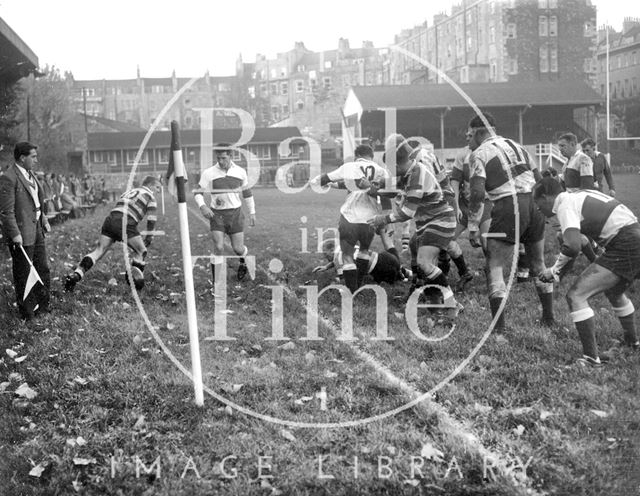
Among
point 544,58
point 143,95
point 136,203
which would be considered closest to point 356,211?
point 136,203

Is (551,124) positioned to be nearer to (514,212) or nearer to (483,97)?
(483,97)

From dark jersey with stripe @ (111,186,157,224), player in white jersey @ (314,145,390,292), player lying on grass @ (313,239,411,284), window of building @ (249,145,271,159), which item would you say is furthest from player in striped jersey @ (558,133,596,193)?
window of building @ (249,145,271,159)

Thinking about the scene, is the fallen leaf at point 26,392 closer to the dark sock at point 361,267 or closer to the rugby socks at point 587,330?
the rugby socks at point 587,330

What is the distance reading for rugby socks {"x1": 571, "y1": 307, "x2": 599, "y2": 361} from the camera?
21.6 ft

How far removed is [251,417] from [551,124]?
169 feet

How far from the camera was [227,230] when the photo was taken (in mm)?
11766

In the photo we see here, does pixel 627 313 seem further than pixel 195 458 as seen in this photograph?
Yes

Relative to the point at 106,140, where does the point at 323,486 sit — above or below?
below

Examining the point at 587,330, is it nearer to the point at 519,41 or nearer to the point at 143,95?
the point at 519,41

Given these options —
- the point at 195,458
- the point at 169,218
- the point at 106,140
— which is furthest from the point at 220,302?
the point at 106,140

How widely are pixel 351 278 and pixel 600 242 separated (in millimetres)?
3923

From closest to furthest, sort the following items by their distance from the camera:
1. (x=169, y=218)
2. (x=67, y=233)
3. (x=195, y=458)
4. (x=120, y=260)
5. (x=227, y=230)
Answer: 1. (x=195, y=458)
2. (x=227, y=230)
3. (x=120, y=260)
4. (x=67, y=233)
5. (x=169, y=218)

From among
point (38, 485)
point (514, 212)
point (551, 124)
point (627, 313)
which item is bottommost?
point (38, 485)

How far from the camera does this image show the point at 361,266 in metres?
10.5
